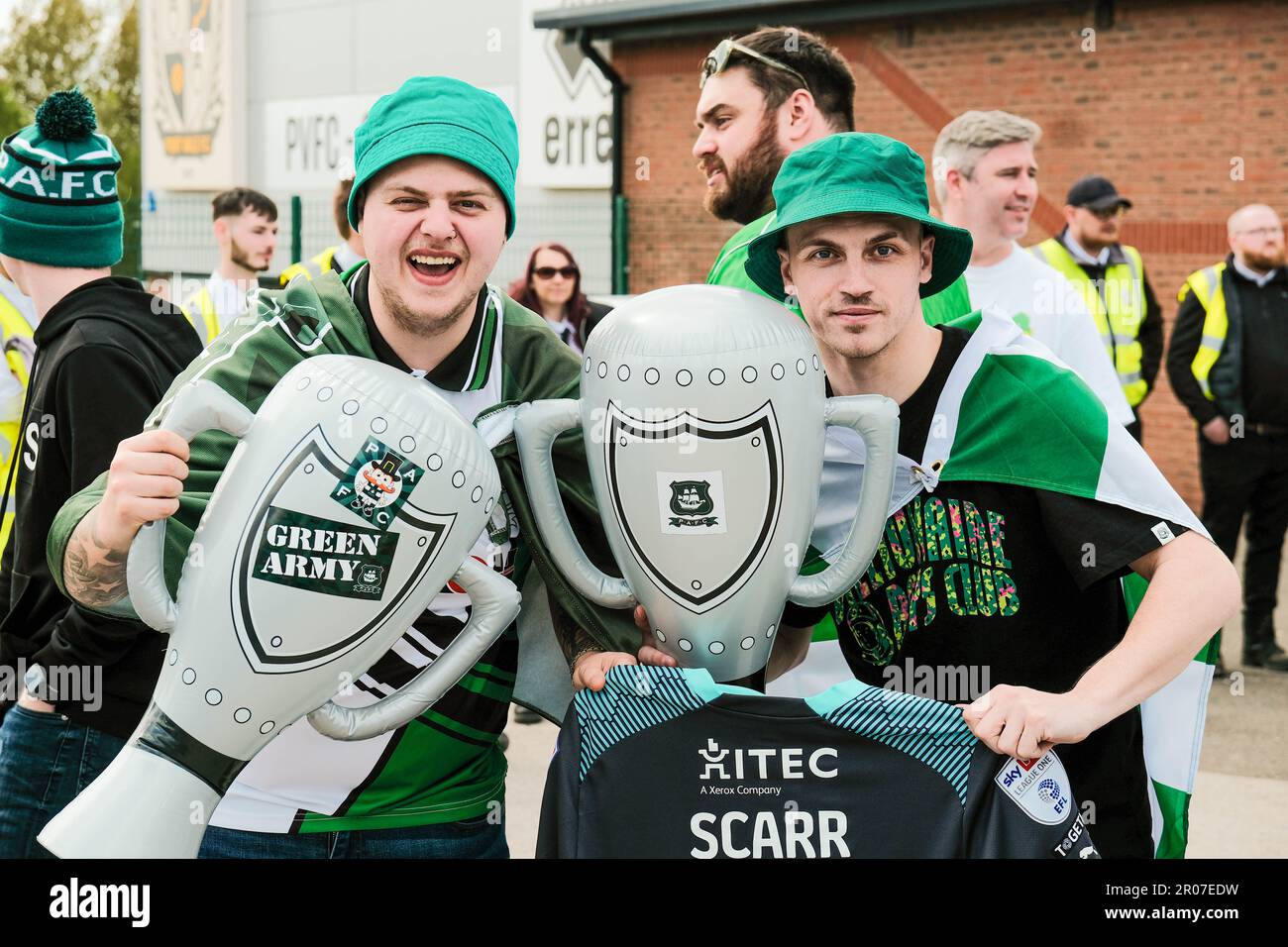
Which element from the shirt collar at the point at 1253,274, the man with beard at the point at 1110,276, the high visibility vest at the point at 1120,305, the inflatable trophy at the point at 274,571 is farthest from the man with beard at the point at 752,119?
the shirt collar at the point at 1253,274

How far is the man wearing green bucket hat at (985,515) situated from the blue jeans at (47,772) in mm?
1113

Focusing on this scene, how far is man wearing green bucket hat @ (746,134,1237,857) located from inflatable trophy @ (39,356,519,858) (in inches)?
21.9

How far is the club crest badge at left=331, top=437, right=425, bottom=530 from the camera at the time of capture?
1517 millimetres

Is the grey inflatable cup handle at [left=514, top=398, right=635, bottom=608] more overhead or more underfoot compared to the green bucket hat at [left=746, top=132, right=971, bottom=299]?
more underfoot

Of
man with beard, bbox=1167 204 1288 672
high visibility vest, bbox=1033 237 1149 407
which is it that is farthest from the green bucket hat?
man with beard, bbox=1167 204 1288 672

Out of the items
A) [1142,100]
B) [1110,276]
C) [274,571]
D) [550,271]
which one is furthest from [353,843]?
[1142,100]

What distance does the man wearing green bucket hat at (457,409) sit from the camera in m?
1.66

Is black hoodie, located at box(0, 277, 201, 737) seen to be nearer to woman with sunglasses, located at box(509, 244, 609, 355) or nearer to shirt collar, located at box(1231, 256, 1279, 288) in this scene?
woman with sunglasses, located at box(509, 244, 609, 355)

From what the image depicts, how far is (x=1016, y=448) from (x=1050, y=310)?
2247 mm

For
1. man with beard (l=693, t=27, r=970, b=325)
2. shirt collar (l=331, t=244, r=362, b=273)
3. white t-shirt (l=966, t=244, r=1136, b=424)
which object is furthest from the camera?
shirt collar (l=331, t=244, r=362, b=273)

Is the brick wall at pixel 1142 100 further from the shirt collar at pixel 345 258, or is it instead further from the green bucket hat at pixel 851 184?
the green bucket hat at pixel 851 184

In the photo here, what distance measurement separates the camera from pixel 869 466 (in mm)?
1662

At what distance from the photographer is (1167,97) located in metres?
9.81
